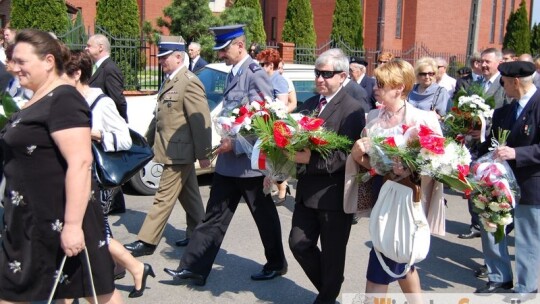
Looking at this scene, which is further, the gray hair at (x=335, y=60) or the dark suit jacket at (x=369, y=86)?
the dark suit jacket at (x=369, y=86)

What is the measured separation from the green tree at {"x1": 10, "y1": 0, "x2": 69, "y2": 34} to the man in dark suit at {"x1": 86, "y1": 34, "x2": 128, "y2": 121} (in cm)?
1259

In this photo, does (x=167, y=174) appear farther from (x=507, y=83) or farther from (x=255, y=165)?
(x=507, y=83)

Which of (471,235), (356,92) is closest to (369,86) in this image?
(356,92)

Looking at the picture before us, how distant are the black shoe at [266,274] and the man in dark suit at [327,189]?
3.32 feet

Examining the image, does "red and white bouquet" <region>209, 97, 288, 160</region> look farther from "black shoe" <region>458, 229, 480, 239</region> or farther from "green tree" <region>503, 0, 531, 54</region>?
"green tree" <region>503, 0, 531, 54</region>

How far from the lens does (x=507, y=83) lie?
473 centimetres

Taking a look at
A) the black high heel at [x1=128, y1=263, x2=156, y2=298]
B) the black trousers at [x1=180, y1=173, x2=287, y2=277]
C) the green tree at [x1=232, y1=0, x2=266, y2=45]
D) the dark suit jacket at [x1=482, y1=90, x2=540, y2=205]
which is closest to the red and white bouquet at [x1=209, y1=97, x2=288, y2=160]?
the black trousers at [x1=180, y1=173, x2=287, y2=277]

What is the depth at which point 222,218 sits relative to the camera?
205 inches

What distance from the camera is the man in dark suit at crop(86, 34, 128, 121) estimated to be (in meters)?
7.05

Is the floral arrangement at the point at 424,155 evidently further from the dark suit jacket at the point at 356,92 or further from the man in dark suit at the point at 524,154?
the dark suit jacket at the point at 356,92

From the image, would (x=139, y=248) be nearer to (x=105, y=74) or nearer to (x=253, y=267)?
(x=253, y=267)

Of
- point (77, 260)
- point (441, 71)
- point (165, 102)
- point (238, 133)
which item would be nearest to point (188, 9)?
point (441, 71)

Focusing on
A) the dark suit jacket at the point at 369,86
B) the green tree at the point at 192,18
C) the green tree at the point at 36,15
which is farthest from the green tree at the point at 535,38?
the dark suit jacket at the point at 369,86

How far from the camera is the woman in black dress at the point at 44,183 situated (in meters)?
3.11
